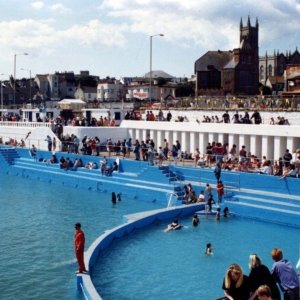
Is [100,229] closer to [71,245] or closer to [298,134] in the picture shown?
[71,245]

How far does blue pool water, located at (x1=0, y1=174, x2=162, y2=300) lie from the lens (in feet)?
49.6

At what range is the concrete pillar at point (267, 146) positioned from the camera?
30562mm

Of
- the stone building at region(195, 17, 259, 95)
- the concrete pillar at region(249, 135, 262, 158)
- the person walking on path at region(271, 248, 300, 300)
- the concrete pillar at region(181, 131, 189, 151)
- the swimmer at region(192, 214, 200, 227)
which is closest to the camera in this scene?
the person walking on path at region(271, 248, 300, 300)

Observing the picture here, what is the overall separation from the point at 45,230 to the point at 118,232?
364cm

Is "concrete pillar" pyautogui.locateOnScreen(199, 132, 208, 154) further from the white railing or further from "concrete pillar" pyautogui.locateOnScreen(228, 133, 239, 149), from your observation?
the white railing

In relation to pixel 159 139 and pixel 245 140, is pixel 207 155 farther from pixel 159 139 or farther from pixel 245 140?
pixel 159 139

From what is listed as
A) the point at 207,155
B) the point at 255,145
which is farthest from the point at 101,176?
the point at 255,145

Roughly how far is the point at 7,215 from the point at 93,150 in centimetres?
1324

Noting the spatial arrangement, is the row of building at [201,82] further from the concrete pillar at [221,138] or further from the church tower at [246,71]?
the concrete pillar at [221,138]

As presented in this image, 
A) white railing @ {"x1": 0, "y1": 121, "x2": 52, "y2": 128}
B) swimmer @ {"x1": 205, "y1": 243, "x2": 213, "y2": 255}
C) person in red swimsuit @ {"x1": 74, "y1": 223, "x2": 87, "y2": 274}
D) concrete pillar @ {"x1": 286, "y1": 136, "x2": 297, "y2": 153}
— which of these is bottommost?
swimmer @ {"x1": 205, "y1": 243, "x2": 213, "y2": 255}

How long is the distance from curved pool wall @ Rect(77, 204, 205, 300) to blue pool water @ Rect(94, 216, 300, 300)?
0.91ft

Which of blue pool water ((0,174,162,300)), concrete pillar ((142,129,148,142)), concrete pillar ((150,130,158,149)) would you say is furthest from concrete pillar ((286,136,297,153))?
concrete pillar ((142,129,148,142))

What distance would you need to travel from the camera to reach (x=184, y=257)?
17453 mm

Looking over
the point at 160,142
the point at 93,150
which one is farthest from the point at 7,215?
the point at 160,142
